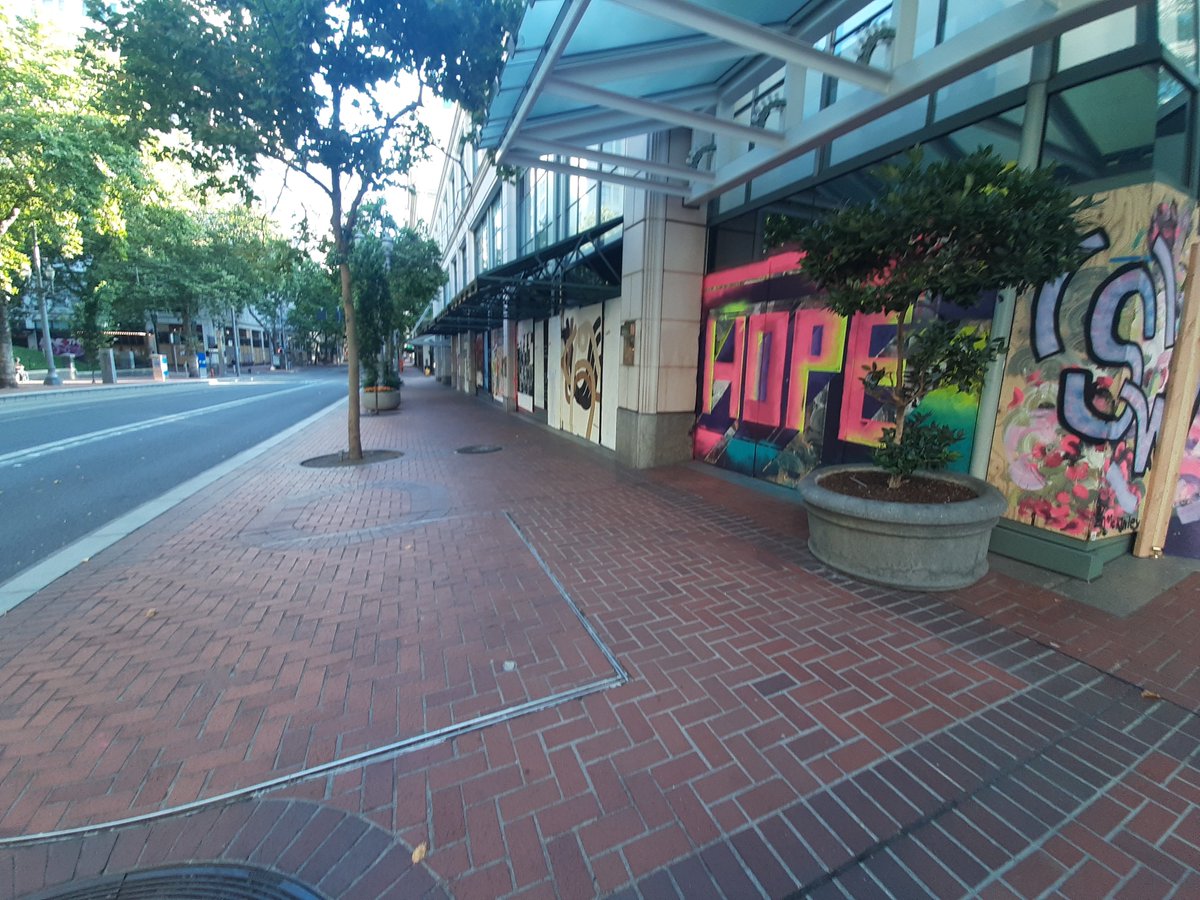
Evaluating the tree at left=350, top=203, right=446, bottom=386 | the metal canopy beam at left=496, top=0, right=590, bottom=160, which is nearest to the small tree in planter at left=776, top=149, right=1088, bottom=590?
the metal canopy beam at left=496, top=0, right=590, bottom=160

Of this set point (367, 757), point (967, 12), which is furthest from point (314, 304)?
point (367, 757)

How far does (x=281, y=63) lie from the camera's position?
6.46m

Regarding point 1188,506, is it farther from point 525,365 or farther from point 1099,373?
point 525,365

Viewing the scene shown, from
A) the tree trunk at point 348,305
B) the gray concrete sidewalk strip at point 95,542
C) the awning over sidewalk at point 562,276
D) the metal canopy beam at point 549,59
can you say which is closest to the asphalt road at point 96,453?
the gray concrete sidewalk strip at point 95,542

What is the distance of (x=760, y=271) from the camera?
6.93 metres

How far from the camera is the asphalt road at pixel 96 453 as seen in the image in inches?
221

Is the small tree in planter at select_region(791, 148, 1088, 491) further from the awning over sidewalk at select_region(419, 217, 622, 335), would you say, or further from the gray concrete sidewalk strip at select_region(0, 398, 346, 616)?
the gray concrete sidewalk strip at select_region(0, 398, 346, 616)

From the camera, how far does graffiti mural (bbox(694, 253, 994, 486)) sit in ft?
17.9

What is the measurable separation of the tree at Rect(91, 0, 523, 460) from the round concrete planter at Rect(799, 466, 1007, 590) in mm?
7320

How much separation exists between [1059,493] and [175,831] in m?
5.87

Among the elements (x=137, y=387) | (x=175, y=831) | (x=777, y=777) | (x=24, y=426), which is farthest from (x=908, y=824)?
(x=137, y=387)

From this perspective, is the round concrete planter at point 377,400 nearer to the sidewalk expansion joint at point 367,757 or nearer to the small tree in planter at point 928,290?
the small tree in planter at point 928,290

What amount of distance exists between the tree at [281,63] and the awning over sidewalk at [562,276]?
2.53m

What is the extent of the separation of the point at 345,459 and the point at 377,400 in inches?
346
